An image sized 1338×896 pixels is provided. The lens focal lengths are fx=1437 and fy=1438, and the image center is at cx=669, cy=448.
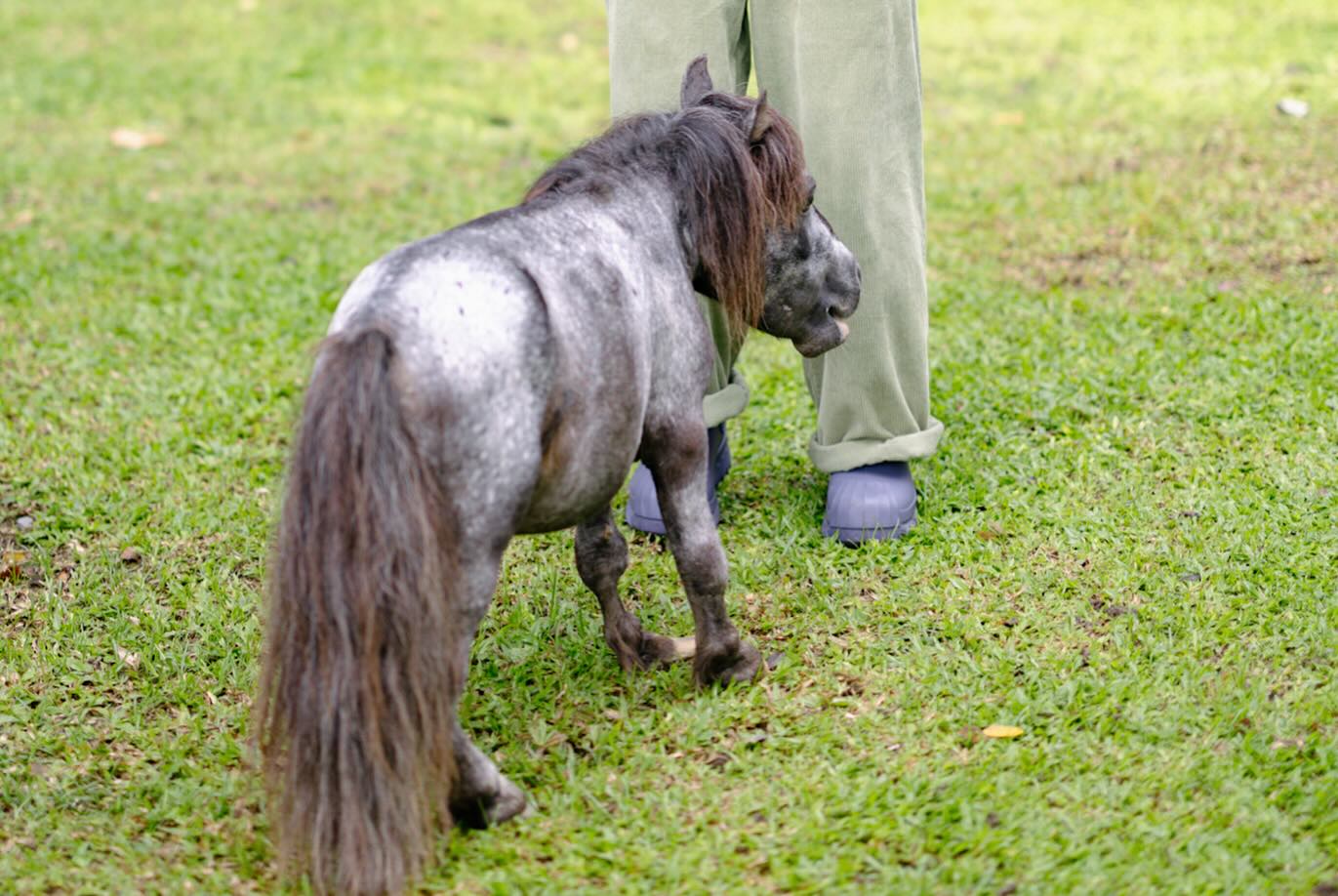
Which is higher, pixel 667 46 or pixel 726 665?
pixel 667 46

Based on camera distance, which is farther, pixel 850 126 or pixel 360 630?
pixel 850 126

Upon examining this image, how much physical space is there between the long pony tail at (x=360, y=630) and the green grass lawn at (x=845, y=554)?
25 cm

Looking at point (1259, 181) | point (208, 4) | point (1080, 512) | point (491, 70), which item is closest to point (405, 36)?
point (491, 70)

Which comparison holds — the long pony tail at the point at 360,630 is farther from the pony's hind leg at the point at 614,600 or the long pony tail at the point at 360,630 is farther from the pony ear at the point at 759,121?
the pony ear at the point at 759,121

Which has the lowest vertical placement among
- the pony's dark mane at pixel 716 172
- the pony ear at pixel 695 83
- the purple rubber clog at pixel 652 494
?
the purple rubber clog at pixel 652 494

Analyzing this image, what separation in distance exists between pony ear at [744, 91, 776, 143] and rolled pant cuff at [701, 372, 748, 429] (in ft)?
3.70

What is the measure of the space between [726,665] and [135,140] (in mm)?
6225

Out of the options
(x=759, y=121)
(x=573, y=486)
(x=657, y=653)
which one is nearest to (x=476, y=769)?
(x=573, y=486)

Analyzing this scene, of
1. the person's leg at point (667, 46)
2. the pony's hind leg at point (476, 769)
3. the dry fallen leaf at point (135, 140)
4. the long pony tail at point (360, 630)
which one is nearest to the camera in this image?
the long pony tail at point (360, 630)

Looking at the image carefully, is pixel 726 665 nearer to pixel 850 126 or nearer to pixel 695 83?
pixel 695 83

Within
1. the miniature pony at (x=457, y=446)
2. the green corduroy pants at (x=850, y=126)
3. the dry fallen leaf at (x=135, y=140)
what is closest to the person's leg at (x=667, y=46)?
the green corduroy pants at (x=850, y=126)

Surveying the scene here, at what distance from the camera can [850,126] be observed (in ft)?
12.2

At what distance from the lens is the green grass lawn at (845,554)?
110 inches

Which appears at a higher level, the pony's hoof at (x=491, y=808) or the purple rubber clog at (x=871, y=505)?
the purple rubber clog at (x=871, y=505)
